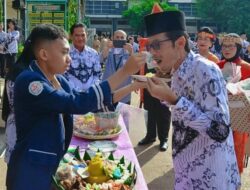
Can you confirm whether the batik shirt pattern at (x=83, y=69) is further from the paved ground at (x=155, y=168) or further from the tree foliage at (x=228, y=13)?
the tree foliage at (x=228, y=13)

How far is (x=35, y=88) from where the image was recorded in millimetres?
→ 1777

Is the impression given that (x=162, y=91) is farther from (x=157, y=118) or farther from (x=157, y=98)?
(x=157, y=118)

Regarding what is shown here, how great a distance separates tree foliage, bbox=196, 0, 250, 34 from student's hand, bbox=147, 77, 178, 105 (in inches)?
2090

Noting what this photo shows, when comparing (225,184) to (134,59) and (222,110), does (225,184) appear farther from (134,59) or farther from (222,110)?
(134,59)

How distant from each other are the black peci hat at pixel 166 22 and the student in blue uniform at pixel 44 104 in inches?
6.2

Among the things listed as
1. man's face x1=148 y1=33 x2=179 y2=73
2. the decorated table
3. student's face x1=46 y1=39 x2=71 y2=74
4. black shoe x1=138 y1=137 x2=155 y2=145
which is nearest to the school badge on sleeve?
student's face x1=46 y1=39 x2=71 y2=74

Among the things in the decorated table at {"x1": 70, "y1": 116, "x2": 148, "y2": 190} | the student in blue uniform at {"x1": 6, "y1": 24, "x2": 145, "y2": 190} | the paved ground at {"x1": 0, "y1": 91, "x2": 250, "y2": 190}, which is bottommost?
the paved ground at {"x1": 0, "y1": 91, "x2": 250, "y2": 190}

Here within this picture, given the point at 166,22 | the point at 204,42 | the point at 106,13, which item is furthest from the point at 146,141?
the point at 106,13

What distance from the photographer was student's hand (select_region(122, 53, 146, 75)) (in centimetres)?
181

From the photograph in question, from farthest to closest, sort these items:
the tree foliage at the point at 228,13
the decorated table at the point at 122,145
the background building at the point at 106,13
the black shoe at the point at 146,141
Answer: the background building at the point at 106,13, the tree foliage at the point at 228,13, the black shoe at the point at 146,141, the decorated table at the point at 122,145

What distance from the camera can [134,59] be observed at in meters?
1.82

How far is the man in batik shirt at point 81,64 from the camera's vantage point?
15.3 ft

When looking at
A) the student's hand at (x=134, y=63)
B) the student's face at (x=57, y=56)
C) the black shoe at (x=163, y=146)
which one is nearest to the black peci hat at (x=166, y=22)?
the student's hand at (x=134, y=63)

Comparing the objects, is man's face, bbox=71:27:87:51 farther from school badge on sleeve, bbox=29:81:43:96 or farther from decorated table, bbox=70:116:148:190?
school badge on sleeve, bbox=29:81:43:96
